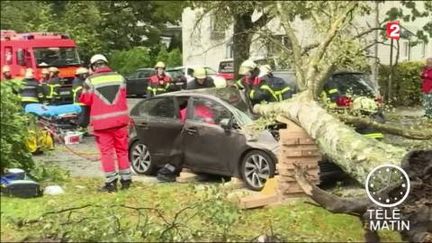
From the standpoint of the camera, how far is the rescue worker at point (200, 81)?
39.4ft

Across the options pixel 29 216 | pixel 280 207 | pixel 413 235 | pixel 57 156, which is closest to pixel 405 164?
pixel 413 235

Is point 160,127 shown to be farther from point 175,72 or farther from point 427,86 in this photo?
point 427,86

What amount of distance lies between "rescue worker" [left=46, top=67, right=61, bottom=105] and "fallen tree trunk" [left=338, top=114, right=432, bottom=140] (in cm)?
704

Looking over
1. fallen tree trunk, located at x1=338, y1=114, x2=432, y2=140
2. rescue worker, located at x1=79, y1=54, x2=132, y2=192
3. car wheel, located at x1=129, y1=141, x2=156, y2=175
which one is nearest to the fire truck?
rescue worker, located at x1=79, y1=54, x2=132, y2=192

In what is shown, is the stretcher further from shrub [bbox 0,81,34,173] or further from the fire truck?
shrub [bbox 0,81,34,173]

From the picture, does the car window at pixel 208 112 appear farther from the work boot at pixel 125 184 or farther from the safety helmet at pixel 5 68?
the safety helmet at pixel 5 68

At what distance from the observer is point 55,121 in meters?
A: 14.5

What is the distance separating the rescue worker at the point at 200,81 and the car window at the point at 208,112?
5.18 feet

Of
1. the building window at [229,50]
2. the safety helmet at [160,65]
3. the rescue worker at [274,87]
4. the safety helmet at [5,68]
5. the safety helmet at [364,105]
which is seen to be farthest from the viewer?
the safety helmet at [160,65]

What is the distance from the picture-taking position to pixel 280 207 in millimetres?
7035

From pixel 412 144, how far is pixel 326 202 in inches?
95.9

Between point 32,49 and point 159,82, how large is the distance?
399 cm

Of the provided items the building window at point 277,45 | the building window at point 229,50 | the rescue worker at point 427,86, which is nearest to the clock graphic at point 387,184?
the building window at point 277,45

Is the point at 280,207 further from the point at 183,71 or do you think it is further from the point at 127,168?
the point at 183,71
